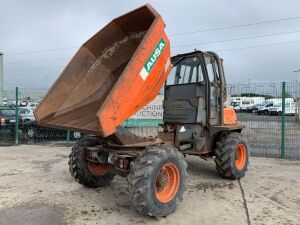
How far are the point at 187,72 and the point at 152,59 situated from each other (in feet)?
8.52

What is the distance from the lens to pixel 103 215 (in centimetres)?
588

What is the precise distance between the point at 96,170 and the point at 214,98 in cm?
296

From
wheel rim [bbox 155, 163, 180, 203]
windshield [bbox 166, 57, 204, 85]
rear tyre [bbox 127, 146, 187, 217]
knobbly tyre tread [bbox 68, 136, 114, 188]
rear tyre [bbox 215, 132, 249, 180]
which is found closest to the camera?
rear tyre [bbox 127, 146, 187, 217]

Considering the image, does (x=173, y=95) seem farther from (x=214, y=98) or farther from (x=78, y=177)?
(x=78, y=177)

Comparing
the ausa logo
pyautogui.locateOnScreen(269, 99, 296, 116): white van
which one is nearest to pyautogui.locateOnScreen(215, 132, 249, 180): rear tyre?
the ausa logo

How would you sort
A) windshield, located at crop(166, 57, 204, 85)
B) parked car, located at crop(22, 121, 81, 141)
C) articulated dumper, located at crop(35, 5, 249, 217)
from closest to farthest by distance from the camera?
articulated dumper, located at crop(35, 5, 249, 217)
windshield, located at crop(166, 57, 204, 85)
parked car, located at crop(22, 121, 81, 141)

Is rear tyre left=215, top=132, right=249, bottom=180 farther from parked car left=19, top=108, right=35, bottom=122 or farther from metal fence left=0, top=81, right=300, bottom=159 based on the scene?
parked car left=19, top=108, right=35, bottom=122

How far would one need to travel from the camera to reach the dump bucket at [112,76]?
18.0 ft

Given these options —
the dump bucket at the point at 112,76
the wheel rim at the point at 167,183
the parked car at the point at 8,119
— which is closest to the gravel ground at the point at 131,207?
the wheel rim at the point at 167,183

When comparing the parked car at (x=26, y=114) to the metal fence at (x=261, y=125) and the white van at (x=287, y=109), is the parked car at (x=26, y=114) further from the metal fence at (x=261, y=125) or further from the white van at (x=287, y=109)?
the white van at (x=287, y=109)

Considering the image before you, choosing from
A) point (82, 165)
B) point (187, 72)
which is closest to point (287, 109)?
point (187, 72)

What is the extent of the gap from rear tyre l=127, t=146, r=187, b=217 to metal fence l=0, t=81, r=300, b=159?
443 centimetres

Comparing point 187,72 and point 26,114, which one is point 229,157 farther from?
point 26,114

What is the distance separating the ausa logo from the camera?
18.7ft
